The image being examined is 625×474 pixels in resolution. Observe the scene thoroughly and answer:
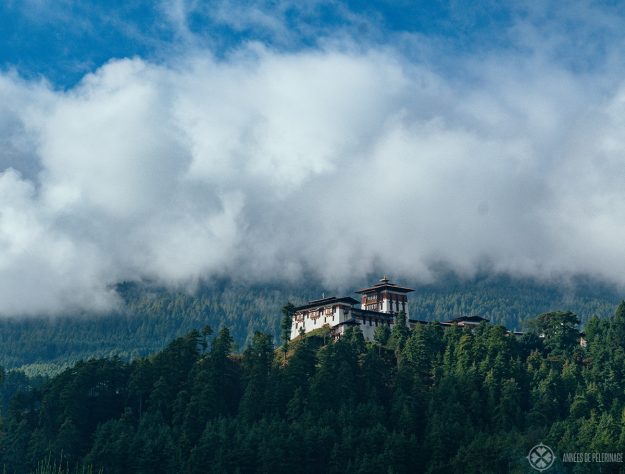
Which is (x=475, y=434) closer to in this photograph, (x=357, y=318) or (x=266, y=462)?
(x=266, y=462)

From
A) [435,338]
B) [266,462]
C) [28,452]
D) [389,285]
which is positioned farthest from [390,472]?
[389,285]

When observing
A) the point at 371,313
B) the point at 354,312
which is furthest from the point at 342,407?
the point at 371,313

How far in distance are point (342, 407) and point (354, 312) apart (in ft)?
141

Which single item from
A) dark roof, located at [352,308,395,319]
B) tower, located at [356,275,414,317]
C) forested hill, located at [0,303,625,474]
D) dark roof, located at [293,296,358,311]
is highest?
tower, located at [356,275,414,317]

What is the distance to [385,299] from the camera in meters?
193

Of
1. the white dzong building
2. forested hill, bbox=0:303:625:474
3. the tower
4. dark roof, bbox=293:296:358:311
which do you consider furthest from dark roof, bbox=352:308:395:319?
→ forested hill, bbox=0:303:625:474

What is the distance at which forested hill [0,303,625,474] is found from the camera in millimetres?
129000

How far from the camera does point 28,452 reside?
14212 centimetres

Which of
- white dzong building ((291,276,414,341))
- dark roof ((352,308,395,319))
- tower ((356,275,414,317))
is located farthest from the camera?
tower ((356,275,414,317))

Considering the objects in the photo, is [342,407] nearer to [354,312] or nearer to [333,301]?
[354,312]

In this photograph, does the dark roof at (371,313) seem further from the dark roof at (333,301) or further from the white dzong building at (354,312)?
the dark roof at (333,301)

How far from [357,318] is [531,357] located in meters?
35.9

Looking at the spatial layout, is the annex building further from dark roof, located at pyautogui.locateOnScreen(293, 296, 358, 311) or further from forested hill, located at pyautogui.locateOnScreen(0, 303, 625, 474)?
forested hill, located at pyautogui.locateOnScreen(0, 303, 625, 474)

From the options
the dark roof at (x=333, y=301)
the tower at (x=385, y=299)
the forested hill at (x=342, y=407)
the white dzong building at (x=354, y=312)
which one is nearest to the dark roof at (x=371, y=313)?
the white dzong building at (x=354, y=312)
